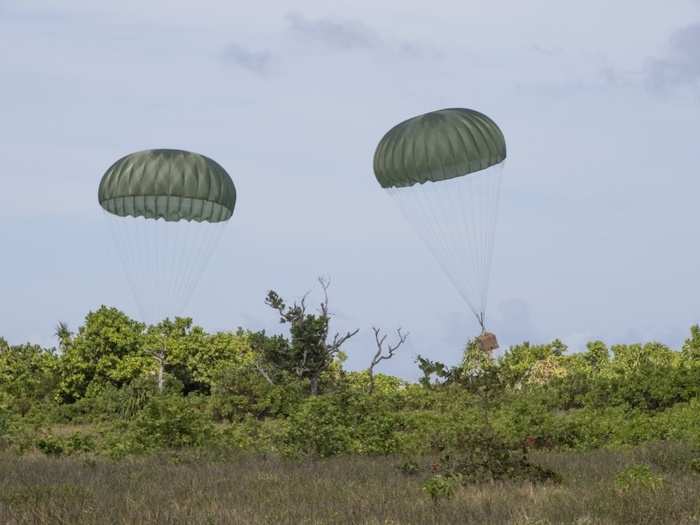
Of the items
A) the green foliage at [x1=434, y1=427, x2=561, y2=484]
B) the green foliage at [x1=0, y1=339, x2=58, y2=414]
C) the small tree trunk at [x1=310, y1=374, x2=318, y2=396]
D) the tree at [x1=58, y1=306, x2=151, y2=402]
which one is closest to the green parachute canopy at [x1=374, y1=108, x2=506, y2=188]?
the green foliage at [x1=434, y1=427, x2=561, y2=484]

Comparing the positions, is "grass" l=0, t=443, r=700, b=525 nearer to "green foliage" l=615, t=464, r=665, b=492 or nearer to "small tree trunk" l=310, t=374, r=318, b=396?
"green foliage" l=615, t=464, r=665, b=492

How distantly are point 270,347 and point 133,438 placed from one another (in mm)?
18415

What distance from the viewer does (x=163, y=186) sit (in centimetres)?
2445

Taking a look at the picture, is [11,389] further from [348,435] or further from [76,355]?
[348,435]

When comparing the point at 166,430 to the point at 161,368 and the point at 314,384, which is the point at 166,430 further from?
the point at 161,368

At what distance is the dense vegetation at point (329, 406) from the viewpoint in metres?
15.3

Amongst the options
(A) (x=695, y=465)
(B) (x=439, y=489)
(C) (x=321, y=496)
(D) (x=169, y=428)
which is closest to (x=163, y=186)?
(D) (x=169, y=428)

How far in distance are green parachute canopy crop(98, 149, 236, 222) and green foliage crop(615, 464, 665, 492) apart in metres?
15.8

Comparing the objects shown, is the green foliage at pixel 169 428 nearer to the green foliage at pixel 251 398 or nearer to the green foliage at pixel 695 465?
the green foliage at pixel 695 465

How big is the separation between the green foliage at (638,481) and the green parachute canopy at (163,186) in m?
15.8

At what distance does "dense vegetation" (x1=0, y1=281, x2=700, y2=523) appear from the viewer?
15.3 m

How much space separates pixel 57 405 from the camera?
129 ft

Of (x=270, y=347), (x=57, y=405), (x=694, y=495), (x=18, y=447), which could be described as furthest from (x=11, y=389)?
(x=694, y=495)

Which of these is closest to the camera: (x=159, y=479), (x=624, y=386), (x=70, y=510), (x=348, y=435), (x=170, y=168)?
(x=70, y=510)
